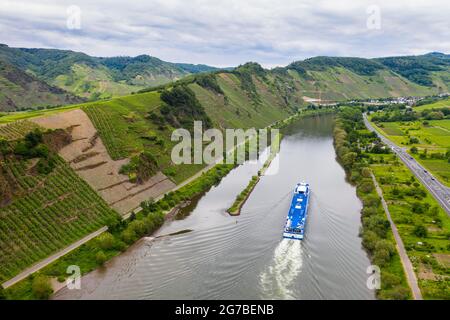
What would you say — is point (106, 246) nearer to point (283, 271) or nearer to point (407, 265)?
point (283, 271)

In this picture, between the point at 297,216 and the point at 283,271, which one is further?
the point at 297,216

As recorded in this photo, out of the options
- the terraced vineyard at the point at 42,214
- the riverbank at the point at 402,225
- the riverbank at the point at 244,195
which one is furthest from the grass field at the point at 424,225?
the terraced vineyard at the point at 42,214

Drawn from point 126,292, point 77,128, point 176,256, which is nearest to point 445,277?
point 176,256

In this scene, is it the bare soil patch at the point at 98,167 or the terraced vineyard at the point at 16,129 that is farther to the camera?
the bare soil patch at the point at 98,167

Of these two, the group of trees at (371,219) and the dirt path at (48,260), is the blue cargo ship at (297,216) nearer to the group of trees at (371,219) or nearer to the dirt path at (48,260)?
the group of trees at (371,219)

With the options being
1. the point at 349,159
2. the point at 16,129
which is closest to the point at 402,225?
the point at 349,159

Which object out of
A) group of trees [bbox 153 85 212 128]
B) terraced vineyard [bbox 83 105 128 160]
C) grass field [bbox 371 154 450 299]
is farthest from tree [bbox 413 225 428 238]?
group of trees [bbox 153 85 212 128]
